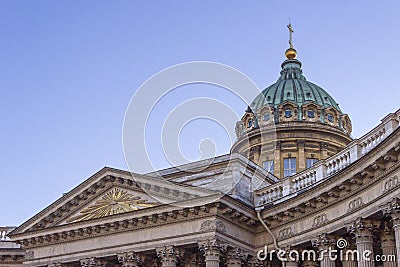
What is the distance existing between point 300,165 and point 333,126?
578cm

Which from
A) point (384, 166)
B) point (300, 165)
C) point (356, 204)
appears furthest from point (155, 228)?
point (300, 165)

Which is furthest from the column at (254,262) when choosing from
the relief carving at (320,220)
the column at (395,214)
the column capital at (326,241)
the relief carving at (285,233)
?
the column at (395,214)

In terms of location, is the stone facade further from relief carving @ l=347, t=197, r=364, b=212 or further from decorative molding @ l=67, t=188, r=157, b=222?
decorative molding @ l=67, t=188, r=157, b=222

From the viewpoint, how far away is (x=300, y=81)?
61.7m

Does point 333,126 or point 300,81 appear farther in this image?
point 300,81

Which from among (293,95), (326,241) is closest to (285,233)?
(326,241)

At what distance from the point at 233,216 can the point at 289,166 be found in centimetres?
2088

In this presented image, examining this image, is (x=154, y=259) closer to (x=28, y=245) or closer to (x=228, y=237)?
(x=228, y=237)

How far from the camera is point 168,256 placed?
33812 mm

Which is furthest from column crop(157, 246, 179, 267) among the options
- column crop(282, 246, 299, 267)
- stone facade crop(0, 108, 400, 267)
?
column crop(282, 246, 299, 267)

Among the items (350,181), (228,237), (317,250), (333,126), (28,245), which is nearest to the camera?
(350,181)

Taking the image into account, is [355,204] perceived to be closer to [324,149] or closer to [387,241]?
[387,241]

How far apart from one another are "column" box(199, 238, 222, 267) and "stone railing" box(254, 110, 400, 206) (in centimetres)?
342

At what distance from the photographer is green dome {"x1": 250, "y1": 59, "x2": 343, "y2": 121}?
5819cm
